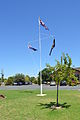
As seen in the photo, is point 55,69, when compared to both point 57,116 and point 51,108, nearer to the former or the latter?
point 51,108

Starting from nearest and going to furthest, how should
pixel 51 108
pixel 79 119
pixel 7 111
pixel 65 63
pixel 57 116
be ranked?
pixel 79 119 → pixel 57 116 → pixel 7 111 → pixel 51 108 → pixel 65 63

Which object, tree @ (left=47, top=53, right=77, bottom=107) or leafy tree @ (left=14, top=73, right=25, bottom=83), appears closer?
tree @ (left=47, top=53, right=77, bottom=107)

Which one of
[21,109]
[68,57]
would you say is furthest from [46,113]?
[68,57]

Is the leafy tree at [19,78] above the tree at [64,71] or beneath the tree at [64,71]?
above

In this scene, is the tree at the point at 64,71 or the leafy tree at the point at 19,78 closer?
the tree at the point at 64,71

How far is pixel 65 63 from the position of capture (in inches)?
567

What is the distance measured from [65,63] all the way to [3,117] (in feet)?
18.4

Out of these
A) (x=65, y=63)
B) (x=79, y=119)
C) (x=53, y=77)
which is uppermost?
(x=65, y=63)

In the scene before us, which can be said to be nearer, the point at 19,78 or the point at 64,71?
the point at 64,71

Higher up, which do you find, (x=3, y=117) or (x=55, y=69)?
(x=55, y=69)

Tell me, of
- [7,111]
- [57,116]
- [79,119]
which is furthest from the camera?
[7,111]

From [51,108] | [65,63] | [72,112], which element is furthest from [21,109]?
[65,63]

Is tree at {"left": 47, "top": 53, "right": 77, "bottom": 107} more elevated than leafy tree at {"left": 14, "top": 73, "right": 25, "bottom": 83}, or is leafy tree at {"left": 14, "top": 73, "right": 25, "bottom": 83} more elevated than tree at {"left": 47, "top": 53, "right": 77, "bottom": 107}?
leafy tree at {"left": 14, "top": 73, "right": 25, "bottom": 83}

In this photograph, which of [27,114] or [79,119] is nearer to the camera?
[79,119]
